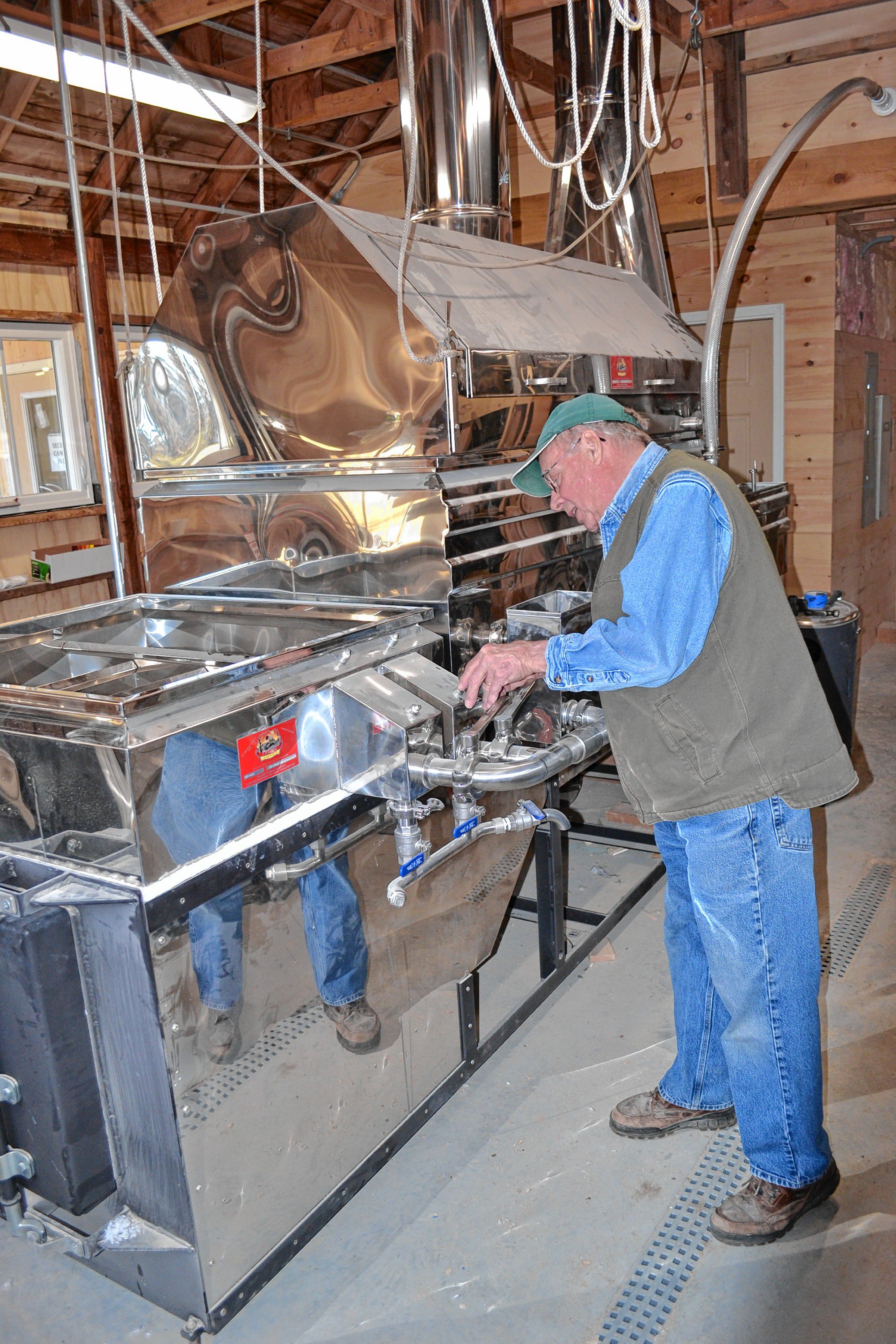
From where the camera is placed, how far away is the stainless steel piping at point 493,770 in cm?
175

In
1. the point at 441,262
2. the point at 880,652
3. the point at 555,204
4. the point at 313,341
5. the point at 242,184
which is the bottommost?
the point at 880,652

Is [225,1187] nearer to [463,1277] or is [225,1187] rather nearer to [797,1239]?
[463,1277]

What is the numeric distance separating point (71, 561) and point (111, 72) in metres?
2.39

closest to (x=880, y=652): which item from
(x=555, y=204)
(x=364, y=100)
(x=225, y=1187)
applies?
(x=555, y=204)

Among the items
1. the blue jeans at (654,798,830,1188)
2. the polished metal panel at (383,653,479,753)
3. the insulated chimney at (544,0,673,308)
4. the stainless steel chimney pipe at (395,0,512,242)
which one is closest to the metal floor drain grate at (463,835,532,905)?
the polished metal panel at (383,653,479,753)

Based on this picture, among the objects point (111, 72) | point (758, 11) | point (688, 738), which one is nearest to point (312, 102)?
point (111, 72)

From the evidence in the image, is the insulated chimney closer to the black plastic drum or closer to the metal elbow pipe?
the black plastic drum

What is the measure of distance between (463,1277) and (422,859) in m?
0.69

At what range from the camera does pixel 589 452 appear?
1.66 m

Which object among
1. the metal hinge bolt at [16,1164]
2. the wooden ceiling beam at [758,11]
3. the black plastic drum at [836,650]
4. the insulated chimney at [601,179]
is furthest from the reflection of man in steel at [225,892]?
the wooden ceiling beam at [758,11]

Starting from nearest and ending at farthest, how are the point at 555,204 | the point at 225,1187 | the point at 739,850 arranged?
the point at 225,1187 < the point at 739,850 < the point at 555,204

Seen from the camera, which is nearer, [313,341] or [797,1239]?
[797,1239]

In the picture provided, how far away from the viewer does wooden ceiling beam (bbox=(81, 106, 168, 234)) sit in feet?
15.2

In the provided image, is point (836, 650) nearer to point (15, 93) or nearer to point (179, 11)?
point (179, 11)
